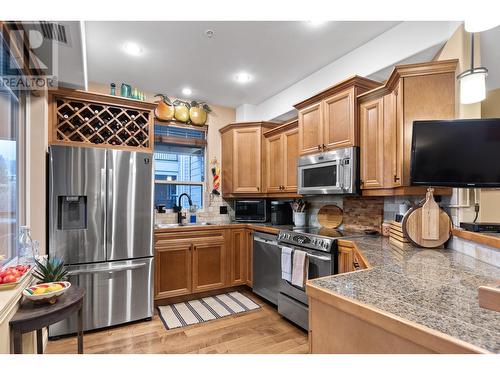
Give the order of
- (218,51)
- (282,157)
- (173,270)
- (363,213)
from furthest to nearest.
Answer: (282,157)
(173,270)
(363,213)
(218,51)

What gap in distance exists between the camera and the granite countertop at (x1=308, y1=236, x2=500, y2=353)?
0.71 m

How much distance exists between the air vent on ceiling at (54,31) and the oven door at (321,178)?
2352 mm

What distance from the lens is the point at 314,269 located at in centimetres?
236

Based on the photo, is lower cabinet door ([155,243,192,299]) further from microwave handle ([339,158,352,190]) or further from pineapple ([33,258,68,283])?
microwave handle ([339,158,352,190])

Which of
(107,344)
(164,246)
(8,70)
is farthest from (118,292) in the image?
(8,70)

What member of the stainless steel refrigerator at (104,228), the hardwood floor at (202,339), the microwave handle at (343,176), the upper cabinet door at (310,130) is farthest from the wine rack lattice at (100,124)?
the microwave handle at (343,176)

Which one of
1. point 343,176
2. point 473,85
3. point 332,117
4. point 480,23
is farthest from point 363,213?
point 480,23

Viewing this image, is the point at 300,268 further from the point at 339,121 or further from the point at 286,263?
the point at 339,121

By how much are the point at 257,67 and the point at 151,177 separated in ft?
5.63

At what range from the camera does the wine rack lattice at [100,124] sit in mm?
2600

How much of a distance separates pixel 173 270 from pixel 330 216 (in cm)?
198

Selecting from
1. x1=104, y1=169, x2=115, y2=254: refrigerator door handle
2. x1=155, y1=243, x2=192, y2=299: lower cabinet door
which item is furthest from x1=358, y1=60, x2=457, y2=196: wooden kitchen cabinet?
x1=104, y1=169, x2=115, y2=254: refrigerator door handle

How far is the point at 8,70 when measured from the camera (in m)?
1.82
